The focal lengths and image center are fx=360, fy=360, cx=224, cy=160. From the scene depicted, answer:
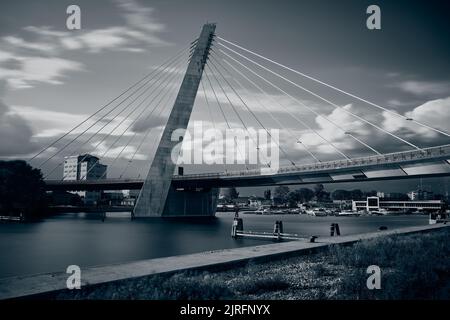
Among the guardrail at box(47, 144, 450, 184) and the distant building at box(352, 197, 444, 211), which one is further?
the distant building at box(352, 197, 444, 211)

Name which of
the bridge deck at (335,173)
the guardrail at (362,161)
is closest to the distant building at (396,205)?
→ the bridge deck at (335,173)

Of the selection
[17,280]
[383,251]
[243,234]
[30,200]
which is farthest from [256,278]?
[30,200]

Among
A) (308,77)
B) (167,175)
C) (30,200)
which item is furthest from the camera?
(30,200)

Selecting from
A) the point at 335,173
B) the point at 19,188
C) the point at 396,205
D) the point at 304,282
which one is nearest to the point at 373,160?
the point at 335,173

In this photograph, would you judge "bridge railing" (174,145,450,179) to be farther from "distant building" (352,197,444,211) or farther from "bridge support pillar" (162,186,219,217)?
"distant building" (352,197,444,211)

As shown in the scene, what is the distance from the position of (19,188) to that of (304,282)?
82.9 m

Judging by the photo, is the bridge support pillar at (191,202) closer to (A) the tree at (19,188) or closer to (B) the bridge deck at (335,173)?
(B) the bridge deck at (335,173)

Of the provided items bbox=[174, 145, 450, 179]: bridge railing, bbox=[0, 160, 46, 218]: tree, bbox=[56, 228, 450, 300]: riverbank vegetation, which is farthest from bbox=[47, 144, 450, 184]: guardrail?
bbox=[0, 160, 46, 218]: tree

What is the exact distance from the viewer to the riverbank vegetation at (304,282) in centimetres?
771

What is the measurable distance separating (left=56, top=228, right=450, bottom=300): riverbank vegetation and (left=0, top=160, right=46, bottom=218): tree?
77.6 metres

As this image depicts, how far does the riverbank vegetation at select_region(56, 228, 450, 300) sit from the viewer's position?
7.71m

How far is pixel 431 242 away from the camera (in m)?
17.3
